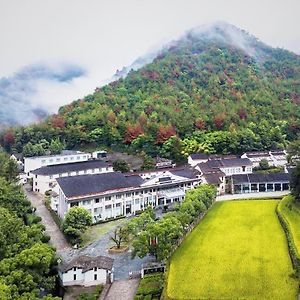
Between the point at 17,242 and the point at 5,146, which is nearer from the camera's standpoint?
the point at 17,242

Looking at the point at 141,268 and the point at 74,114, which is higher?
the point at 74,114

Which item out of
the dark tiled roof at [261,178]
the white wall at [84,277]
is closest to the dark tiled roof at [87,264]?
the white wall at [84,277]

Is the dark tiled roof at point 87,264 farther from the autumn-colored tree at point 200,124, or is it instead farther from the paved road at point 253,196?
the autumn-colored tree at point 200,124

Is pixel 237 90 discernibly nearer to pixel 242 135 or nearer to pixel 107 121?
pixel 242 135

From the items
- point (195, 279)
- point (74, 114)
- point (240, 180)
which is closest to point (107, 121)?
point (74, 114)


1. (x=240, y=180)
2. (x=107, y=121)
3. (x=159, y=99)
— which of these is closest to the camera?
(x=240, y=180)

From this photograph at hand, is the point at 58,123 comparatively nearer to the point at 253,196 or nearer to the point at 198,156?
the point at 198,156

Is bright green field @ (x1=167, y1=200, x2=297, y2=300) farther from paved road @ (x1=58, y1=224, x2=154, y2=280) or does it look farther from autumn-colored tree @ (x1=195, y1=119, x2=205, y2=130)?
autumn-colored tree @ (x1=195, y1=119, x2=205, y2=130)

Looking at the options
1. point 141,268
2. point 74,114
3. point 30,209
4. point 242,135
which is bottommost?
point 141,268
